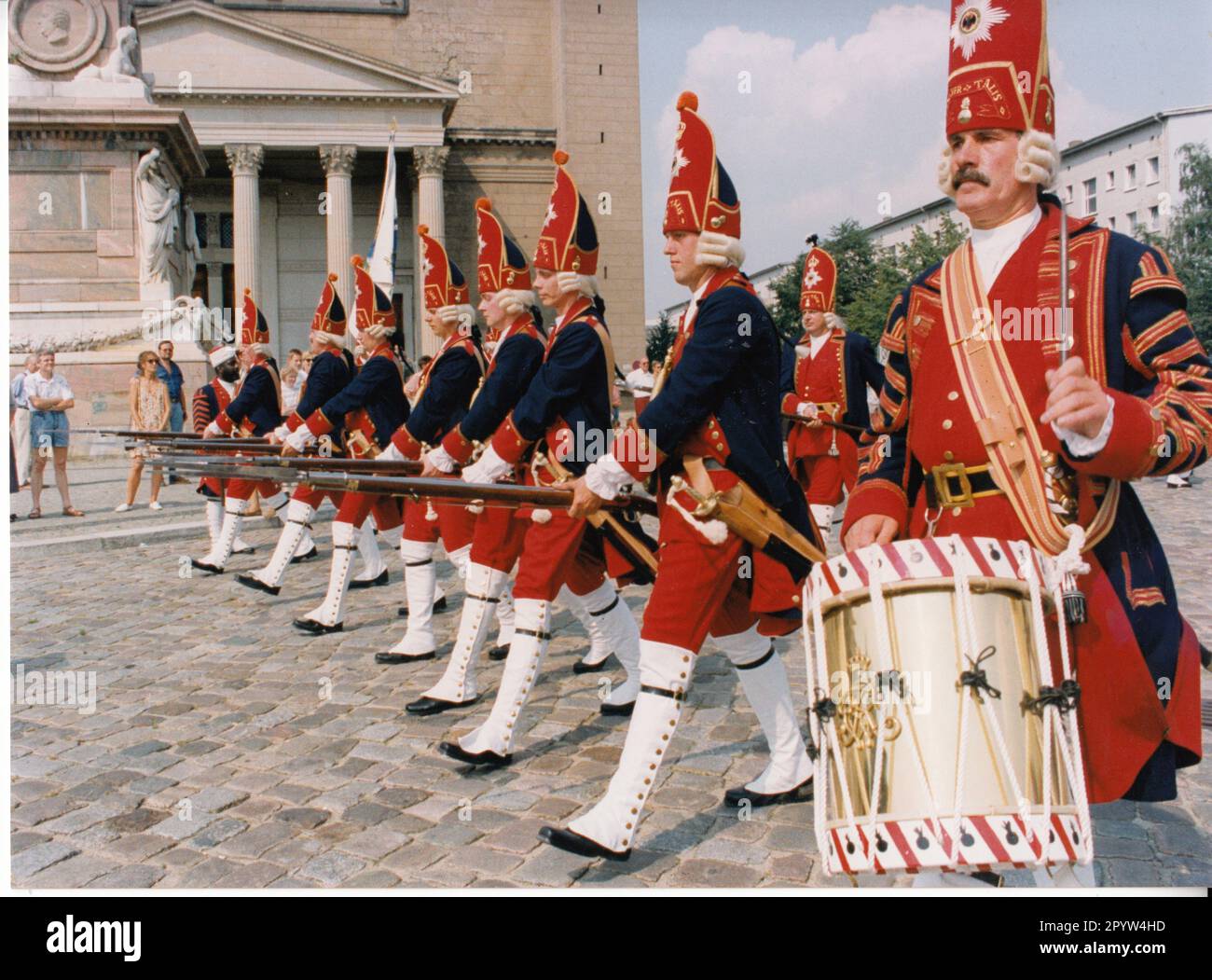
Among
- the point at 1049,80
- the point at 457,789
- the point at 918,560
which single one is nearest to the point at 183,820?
the point at 457,789

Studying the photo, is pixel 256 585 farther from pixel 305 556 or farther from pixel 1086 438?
pixel 1086 438

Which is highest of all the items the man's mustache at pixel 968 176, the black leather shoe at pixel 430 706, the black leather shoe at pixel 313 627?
the man's mustache at pixel 968 176

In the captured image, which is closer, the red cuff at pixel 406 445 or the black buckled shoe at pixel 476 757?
the black buckled shoe at pixel 476 757

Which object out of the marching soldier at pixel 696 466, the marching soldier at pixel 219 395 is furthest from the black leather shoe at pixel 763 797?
the marching soldier at pixel 219 395

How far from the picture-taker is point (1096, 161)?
5678cm

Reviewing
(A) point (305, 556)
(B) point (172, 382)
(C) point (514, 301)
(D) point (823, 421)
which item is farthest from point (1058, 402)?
(B) point (172, 382)

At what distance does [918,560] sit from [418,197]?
49.6 m

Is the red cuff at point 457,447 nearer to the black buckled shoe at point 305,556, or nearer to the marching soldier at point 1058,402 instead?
the marching soldier at point 1058,402

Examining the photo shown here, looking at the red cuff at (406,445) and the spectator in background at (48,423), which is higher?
the spectator in background at (48,423)

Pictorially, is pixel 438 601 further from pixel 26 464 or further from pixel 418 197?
pixel 418 197

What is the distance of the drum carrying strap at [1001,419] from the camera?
284 cm

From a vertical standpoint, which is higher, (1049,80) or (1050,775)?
(1049,80)

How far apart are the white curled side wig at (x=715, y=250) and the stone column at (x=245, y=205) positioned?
4430cm

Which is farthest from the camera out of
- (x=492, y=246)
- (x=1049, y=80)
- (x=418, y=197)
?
(x=418, y=197)
